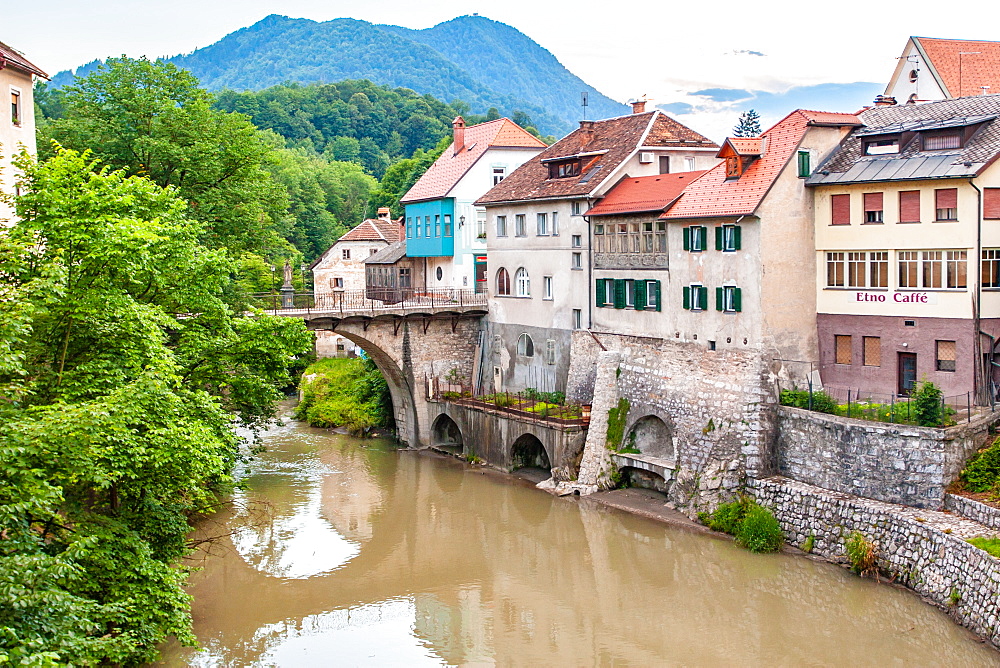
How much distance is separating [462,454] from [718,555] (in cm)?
1523

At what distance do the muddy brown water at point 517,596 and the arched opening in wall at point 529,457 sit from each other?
6.53 feet

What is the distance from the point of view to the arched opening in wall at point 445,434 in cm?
4303

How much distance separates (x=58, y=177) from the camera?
20.8 m

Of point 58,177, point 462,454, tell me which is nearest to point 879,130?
point 462,454

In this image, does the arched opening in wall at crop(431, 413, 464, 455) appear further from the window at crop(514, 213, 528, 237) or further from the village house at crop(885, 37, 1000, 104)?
the village house at crop(885, 37, 1000, 104)

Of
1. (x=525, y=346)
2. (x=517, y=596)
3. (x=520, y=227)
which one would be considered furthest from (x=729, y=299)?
(x=520, y=227)

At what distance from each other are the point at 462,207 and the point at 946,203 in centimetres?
2320

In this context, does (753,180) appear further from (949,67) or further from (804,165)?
(949,67)

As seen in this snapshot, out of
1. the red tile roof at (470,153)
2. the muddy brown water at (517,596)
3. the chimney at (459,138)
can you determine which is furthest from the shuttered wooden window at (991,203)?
the chimney at (459,138)

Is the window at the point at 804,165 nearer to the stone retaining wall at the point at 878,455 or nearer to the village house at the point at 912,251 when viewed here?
the village house at the point at 912,251

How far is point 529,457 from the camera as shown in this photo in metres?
38.5

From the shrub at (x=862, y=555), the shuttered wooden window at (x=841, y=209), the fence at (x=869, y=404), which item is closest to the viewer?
the shrub at (x=862, y=555)

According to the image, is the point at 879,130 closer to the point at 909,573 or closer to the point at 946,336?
the point at 946,336

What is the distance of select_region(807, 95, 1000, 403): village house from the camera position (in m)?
27.9
